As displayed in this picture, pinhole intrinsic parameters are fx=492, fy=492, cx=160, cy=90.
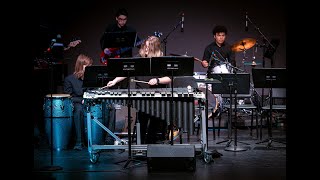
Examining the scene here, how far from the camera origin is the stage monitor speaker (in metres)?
5.72

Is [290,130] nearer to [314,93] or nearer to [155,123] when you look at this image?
[314,93]

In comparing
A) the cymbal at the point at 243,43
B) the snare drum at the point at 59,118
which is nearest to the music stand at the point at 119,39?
the snare drum at the point at 59,118

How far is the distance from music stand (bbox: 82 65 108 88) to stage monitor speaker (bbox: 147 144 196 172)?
142cm

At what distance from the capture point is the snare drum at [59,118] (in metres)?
7.70

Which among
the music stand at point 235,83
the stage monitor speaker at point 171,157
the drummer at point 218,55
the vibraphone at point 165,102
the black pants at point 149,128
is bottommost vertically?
the stage monitor speaker at point 171,157

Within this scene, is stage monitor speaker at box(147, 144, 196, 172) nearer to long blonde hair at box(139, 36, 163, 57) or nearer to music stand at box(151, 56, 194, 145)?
music stand at box(151, 56, 194, 145)

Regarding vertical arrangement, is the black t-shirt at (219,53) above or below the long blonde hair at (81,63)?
above

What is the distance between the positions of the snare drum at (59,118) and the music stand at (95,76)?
40.7 inches

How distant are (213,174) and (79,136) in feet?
9.55

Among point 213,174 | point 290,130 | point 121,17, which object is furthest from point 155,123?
point 290,130

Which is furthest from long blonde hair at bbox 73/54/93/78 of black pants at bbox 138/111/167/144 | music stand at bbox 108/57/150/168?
music stand at bbox 108/57/150/168

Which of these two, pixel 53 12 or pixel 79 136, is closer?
pixel 79 136

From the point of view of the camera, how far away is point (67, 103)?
7805mm

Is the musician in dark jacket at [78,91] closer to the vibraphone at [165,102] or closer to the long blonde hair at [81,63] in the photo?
the long blonde hair at [81,63]
